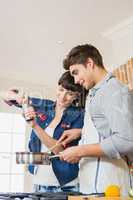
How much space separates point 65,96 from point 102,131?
526mm

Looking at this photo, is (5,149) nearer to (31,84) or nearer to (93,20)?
(31,84)

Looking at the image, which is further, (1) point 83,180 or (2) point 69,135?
(2) point 69,135

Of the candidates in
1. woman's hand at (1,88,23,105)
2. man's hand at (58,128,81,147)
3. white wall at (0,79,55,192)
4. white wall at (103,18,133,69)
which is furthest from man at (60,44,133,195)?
white wall at (0,79,55,192)

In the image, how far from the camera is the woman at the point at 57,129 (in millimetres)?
1614

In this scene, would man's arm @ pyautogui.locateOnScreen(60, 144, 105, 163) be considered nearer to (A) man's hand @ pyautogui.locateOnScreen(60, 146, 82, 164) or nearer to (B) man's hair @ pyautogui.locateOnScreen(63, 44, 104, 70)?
(A) man's hand @ pyautogui.locateOnScreen(60, 146, 82, 164)

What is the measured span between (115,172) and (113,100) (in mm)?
271

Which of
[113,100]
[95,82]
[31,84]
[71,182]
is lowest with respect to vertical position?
[71,182]

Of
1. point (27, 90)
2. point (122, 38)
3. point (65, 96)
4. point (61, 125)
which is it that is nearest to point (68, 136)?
point (61, 125)

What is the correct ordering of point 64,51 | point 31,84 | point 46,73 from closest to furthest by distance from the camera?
point 64,51 → point 46,73 → point 31,84

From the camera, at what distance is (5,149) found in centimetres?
472

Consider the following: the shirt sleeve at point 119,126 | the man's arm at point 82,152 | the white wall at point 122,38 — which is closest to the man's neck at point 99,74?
the shirt sleeve at point 119,126

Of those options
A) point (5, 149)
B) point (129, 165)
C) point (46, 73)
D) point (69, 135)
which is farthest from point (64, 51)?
point (129, 165)

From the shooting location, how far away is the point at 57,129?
5.68ft

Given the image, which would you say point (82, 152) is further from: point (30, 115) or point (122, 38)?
point (122, 38)
